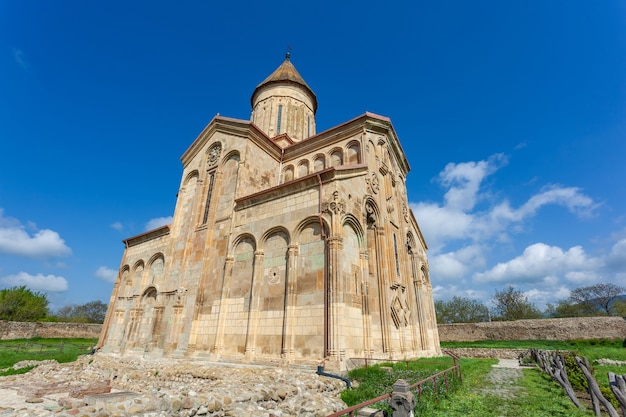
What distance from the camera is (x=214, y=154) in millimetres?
16047

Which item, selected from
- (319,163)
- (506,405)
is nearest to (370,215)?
(319,163)

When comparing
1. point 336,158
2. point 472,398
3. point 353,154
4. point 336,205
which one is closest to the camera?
point 472,398

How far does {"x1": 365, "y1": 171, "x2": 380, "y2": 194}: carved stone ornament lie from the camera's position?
41.2 feet

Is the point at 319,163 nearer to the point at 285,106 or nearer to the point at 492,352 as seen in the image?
the point at 285,106

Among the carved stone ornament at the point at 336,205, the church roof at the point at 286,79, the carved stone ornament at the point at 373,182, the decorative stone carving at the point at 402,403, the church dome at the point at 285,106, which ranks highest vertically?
the church roof at the point at 286,79

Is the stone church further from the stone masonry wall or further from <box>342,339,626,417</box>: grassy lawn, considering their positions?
the stone masonry wall

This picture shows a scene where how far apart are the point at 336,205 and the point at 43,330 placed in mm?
38737

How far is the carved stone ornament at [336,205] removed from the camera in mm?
10219

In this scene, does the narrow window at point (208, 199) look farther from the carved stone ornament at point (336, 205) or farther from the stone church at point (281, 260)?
the carved stone ornament at point (336, 205)

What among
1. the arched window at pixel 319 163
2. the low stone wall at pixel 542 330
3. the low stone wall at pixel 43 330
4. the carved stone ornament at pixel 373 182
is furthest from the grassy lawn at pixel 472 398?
the low stone wall at pixel 43 330

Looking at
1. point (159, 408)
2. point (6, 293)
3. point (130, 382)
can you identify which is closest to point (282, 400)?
point (159, 408)

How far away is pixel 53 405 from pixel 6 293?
43.8m

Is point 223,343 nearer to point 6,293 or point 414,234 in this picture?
point 414,234

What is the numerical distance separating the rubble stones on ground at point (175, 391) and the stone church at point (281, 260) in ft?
4.01
